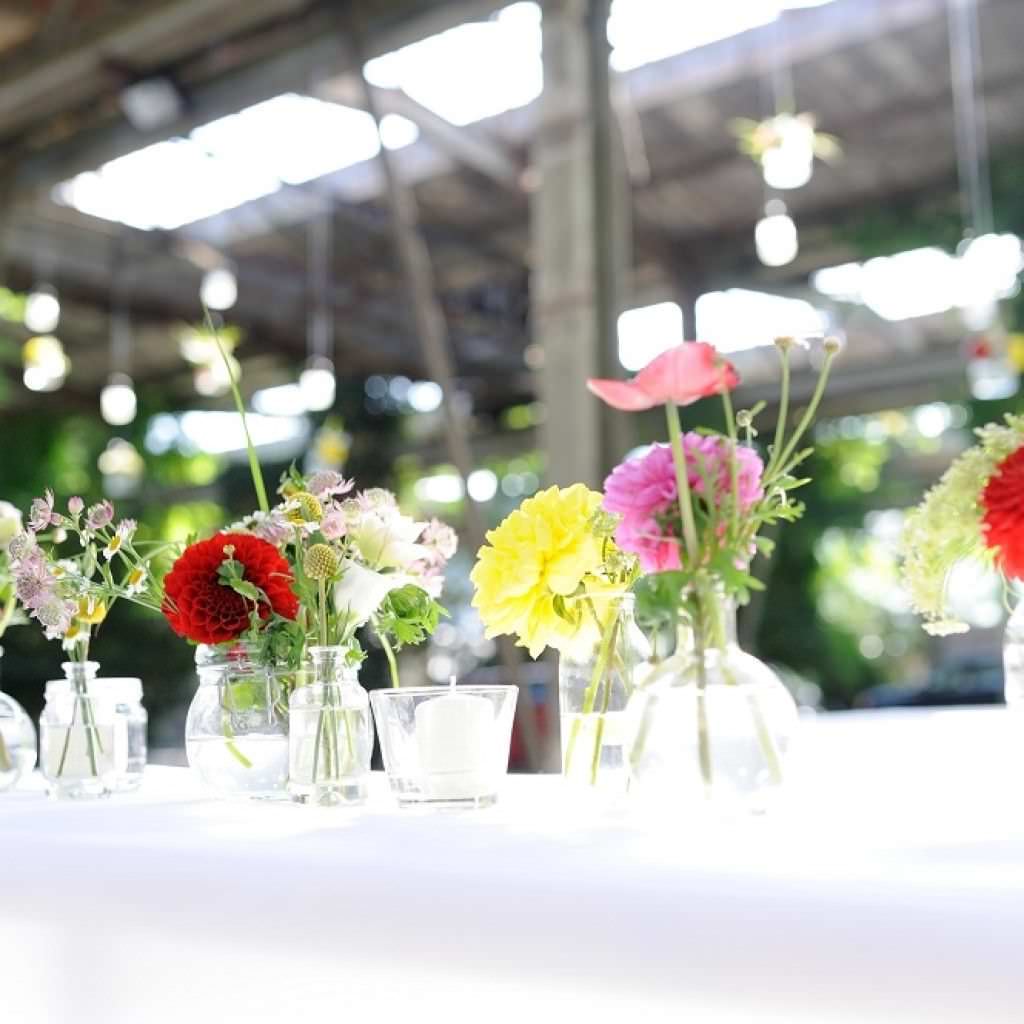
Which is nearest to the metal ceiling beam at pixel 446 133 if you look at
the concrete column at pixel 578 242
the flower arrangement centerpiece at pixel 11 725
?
the concrete column at pixel 578 242

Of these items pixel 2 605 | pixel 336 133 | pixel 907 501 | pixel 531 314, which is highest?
pixel 336 133

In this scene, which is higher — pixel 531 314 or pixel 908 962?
pixel 531 314

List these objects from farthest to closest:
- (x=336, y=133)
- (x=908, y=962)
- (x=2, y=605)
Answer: (x=336, y=133) → (x=2, y=605) → (x=908, y=962)

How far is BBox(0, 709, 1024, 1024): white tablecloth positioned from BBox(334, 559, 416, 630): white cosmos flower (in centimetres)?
18

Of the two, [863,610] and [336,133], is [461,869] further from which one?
[863,610]

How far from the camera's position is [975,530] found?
3.63 ft

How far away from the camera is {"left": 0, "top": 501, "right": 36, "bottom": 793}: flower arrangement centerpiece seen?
1469mm

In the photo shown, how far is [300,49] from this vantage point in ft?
17.6

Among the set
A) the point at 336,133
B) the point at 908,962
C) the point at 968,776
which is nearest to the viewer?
the point at 908,962

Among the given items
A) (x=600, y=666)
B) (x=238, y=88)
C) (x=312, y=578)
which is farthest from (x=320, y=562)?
(x=238, y=88)

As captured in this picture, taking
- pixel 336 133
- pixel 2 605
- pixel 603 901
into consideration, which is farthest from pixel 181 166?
pixel 603 901

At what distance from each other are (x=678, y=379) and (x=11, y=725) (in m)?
0.95

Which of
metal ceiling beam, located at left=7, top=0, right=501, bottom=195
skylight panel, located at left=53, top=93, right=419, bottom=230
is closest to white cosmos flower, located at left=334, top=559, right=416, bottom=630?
metal ceiling beam, located at left=7, top=0, right=501, bottom=195

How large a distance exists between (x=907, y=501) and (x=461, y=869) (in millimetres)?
8358
